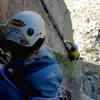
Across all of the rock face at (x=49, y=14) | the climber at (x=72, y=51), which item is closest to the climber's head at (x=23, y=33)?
the rock face at (x=49, y=14)

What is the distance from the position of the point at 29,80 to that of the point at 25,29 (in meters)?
0.38

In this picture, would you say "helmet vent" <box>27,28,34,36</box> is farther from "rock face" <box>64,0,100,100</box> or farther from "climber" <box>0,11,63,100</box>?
"rock face" <box>64,0,100,100</box>

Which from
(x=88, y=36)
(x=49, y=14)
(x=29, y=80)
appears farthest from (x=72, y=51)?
(x=88, y=36)

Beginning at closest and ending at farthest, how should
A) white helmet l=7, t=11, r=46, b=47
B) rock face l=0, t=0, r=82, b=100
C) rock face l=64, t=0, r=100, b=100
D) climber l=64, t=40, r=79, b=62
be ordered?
white helmet l=7, t=11, r=46, b=47 < rock face l=0, t=0, r=82, b=100 < climber l=64, t=40, r=79, b=62 < rock face l=64, t=0, r=100, b=100

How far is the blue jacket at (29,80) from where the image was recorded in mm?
1441

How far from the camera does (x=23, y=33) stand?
1557 millimetres

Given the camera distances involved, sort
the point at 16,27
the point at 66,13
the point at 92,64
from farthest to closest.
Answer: the point at 92,64, the point at 66,13, the point at 16,27

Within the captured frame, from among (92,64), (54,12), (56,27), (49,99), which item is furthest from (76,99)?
(92,64)

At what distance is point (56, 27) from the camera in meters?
7.65

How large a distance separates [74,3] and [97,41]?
541cm

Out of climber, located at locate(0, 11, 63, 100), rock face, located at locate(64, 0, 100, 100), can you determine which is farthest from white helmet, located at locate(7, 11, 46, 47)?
rock face, located at locate(64, 0, 100, 100)

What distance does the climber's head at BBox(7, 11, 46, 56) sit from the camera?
1555mm

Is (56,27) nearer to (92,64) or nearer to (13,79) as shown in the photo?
(13,79)

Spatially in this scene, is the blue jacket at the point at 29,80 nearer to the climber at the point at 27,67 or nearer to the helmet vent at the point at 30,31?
the climber at the point at 27,67
